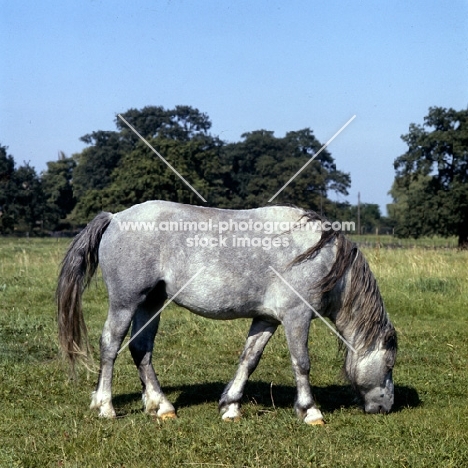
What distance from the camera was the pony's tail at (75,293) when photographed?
635 cm

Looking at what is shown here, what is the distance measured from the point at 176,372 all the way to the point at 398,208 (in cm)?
6486

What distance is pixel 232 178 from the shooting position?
6131cm

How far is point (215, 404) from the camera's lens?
673cm

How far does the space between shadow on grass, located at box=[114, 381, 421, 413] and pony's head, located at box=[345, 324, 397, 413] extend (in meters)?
0.22

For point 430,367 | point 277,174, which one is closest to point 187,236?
point 430,367

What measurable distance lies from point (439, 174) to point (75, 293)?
137 ft

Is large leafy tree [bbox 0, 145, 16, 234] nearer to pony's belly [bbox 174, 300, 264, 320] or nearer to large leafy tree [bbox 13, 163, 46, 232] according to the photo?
large leafy tree [bbox 13, 163, 46, 232]

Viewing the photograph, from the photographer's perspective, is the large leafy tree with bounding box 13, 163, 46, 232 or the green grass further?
the large leafy tree with bounding box 13, 163, 46, 232

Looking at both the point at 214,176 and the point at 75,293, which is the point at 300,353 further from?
the point at 214,176

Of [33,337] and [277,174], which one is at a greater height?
[277,174]

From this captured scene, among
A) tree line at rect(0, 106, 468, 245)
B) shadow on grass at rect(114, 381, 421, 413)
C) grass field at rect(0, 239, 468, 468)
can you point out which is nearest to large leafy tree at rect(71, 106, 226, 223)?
tree line at rect(0, 106, 468, 245)

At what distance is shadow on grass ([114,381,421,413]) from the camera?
675 centimetres

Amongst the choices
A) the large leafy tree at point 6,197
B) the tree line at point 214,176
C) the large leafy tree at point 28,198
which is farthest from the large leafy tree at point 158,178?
the large leafy tree at point 28,198

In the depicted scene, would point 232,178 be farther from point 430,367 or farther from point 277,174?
point 430,367
